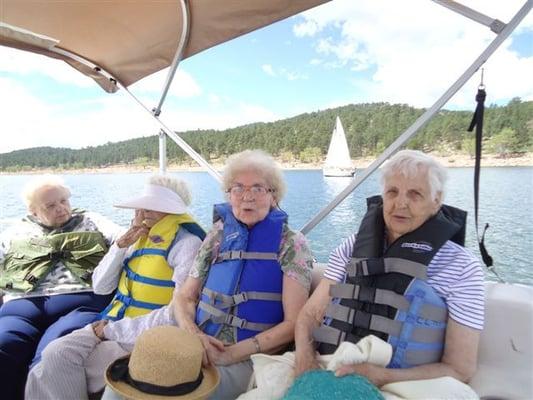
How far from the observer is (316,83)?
1773cm

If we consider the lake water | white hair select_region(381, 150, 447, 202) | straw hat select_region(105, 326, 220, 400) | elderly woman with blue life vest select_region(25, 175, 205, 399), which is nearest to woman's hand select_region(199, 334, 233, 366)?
straw hat select_region(105, 326, 220, 400)

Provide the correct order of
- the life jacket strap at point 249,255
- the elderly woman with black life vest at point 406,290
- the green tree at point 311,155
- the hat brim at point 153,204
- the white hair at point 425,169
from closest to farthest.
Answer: the elderly woman with black life vest at point 406,290 < the white hair at point 425,169 < the life jacket strap at point 249,255 < the hat brim at point 153,204 < the green tree at point 311,155

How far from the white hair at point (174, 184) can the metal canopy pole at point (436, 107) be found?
67cm

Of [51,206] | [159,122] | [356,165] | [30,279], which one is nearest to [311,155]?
[356,165]

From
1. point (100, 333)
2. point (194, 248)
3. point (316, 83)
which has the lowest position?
point (100, 333)

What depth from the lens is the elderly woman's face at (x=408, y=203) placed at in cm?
141

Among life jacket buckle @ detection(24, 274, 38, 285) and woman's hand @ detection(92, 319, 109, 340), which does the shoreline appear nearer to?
woman's hand @ detection(92, 319, 109, 340)

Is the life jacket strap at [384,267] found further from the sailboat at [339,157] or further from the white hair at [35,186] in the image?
the sailboat at [339,157]

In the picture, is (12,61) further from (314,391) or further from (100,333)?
(314,391)

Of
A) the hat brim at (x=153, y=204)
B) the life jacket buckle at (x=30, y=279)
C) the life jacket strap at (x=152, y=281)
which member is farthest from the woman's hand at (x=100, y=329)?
the life jacket buckle at (x=30, y=279)

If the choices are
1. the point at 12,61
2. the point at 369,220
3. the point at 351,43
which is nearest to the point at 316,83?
the point at 351,43

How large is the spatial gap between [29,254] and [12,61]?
136 cm

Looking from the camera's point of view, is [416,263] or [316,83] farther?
[316,83]

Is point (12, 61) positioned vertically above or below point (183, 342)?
above
